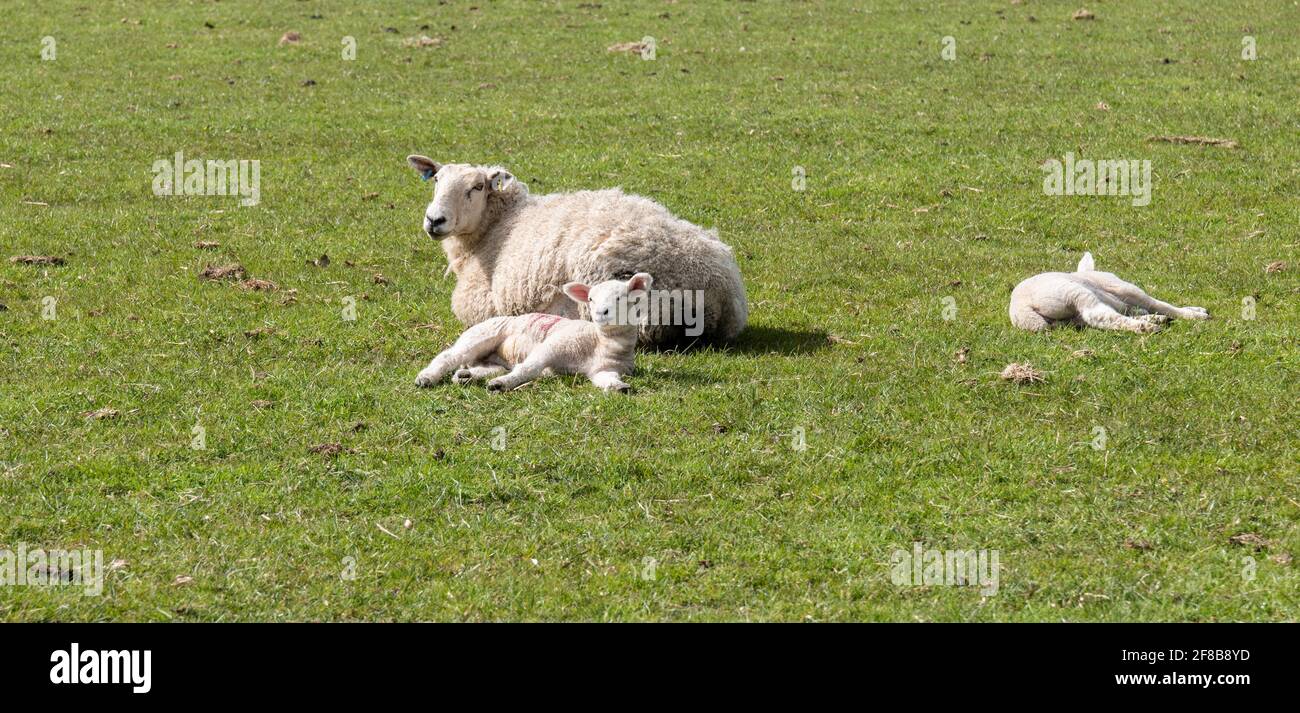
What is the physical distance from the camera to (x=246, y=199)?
18.1m

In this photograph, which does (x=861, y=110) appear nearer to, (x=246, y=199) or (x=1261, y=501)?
(x=246, y=199)

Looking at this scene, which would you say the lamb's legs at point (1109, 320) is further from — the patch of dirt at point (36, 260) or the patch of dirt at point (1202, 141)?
the patch of dirt at point (36, 260)

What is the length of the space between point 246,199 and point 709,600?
12.6 m

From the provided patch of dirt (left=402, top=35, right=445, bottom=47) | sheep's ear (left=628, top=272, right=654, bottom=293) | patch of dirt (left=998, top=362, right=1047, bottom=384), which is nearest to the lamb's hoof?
sheep's ear (left=628, top=272, right=654, bottom=293)

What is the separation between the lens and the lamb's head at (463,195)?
41.9 feet

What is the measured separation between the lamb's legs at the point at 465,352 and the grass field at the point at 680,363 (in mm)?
300

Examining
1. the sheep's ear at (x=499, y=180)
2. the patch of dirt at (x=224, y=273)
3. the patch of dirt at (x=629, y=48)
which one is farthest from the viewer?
the patch of dirt at (x=629, y=48)

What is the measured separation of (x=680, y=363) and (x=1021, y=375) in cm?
267

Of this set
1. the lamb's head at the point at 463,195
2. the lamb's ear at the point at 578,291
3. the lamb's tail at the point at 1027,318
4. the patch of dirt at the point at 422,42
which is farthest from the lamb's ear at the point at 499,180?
the patch of dirt at the point at 422,42

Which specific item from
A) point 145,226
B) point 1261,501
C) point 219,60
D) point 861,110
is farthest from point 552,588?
point 219,60

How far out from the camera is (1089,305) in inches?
479

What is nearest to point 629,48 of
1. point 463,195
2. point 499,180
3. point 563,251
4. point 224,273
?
point 224,273

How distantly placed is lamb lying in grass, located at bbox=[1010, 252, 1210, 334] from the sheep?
2541 millimetres

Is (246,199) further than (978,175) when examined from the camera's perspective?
No
